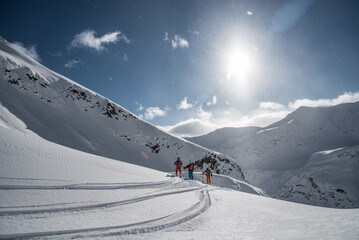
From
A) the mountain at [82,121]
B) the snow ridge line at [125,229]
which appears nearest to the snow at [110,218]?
the snow ridge line at [125,229]

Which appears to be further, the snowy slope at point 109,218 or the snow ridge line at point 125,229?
the snowy slope at point 109,218

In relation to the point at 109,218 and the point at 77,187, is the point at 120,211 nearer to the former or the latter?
the point at 109,218

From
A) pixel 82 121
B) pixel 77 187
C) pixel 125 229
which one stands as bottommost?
pixel 125 229

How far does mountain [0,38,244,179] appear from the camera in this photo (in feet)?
111

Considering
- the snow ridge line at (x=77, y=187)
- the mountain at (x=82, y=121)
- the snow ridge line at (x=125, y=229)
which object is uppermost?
the mountain at (x=82, y=121)

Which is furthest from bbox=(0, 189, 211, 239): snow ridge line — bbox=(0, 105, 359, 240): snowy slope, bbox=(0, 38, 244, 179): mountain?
bbox=(0, 38, 244, 179): mountain

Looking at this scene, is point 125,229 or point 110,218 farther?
point 110,218

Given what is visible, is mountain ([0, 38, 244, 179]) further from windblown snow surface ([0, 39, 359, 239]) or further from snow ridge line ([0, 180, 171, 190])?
snow ridge line ([0, 180, 171, 190])

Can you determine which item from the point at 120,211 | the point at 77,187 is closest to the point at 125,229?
the point at 120,211

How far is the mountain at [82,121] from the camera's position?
3378 cm

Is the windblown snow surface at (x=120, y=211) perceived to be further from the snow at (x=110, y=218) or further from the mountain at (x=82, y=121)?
the mountain at (x=82, y=121)

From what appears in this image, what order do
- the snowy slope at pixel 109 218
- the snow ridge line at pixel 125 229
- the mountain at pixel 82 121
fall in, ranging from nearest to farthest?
the snow ridge line at pixel 125 229, the snowy slope at pixel 109 218, the mountain at pixel 82 121

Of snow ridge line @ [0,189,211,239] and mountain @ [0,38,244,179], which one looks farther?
mountain @ [0,38,244,179]

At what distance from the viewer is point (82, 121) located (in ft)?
144
